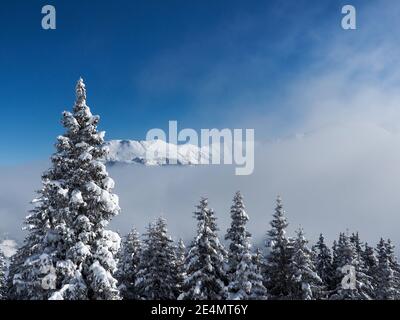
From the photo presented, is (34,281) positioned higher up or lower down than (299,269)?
higher up

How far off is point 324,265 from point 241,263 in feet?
78.4

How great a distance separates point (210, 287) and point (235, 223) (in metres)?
5.96

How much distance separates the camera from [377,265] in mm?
60719

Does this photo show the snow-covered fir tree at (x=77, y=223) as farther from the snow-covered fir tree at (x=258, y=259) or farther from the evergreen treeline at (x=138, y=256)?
the snow-covered fir tree at (x=258, y=259)

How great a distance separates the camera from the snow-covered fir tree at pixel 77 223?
20.6 metres

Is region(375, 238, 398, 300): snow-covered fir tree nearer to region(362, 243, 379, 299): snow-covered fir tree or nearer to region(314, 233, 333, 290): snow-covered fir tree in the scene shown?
region(362, 243, 379, 299): snow-covered fir tree

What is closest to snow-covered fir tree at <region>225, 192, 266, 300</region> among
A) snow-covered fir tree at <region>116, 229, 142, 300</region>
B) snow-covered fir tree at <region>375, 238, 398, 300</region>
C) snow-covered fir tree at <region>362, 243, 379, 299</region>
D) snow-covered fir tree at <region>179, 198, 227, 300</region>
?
snow-covered fir tree at <region>179, 198, 227, 300</region>

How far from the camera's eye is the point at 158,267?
4062cm

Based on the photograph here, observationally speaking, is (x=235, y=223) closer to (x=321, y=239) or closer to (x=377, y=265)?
(x=321, y=239)

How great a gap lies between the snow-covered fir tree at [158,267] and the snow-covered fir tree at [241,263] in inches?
306

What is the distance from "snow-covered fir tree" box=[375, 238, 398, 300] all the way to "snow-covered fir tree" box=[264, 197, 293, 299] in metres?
22.8
